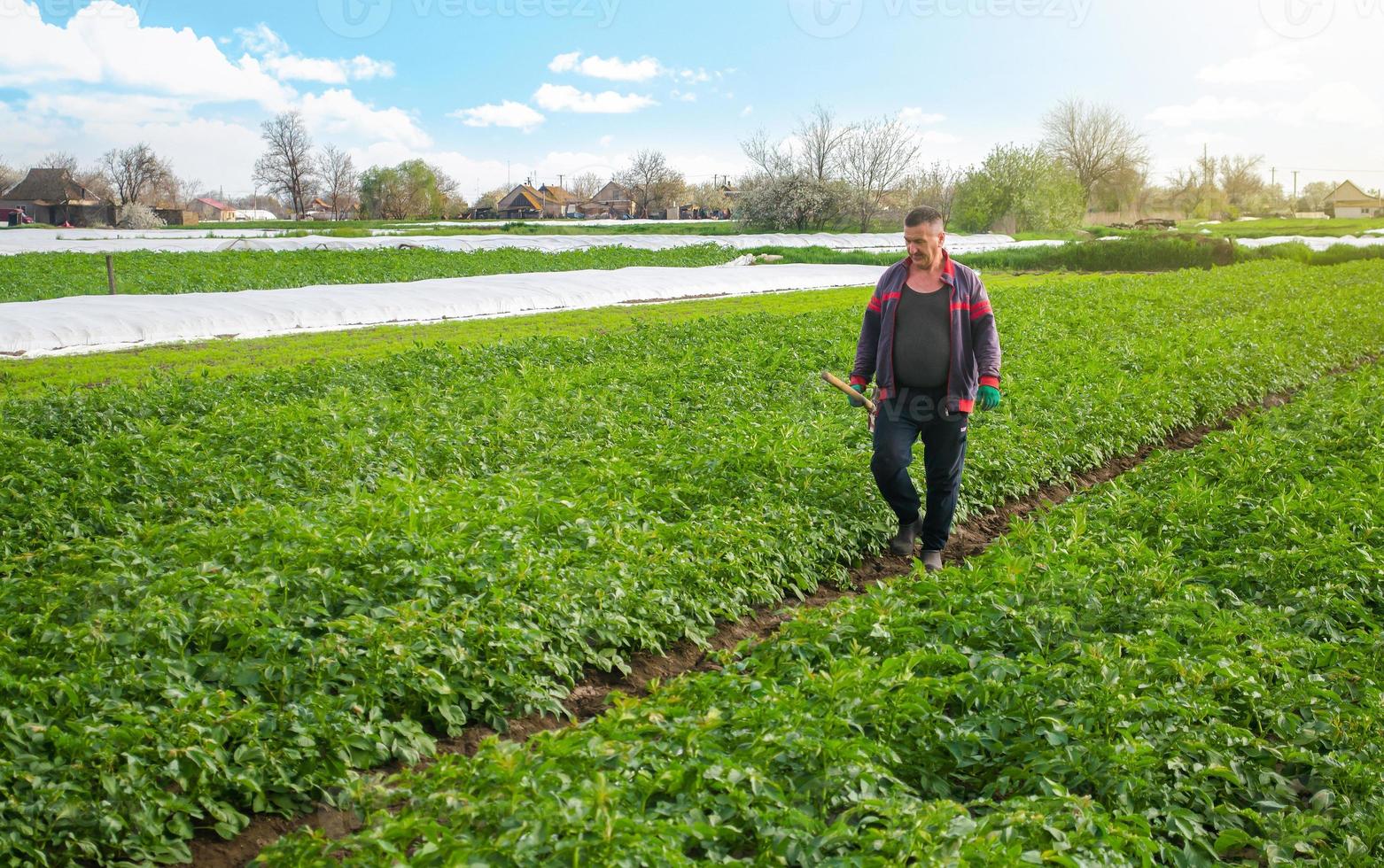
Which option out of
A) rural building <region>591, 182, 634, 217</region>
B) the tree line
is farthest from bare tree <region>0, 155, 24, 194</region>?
rural building <region>591, 182, 634, 217</region>

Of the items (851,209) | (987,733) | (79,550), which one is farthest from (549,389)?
(851,209)

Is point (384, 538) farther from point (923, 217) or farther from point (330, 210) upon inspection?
point (330, 210)

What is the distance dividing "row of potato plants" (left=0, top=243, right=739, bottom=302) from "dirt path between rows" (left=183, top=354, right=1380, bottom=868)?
18973mm

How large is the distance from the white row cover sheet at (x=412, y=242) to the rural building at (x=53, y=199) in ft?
127

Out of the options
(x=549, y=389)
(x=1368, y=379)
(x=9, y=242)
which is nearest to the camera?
(x=549, y=389)

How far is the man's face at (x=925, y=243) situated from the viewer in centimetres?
569

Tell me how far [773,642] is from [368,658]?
1.76 meters

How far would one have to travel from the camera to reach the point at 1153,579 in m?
5.06

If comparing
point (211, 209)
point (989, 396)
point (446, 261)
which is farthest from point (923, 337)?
point (211, 209)

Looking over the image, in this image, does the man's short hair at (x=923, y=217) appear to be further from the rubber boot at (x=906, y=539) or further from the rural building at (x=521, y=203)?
the rural building at (x=521, y=203)

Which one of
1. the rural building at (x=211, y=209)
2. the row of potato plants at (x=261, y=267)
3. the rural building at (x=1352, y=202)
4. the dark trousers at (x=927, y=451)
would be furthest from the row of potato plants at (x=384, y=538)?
the rural building at (x=211, y=209)

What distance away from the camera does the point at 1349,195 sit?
10600 cm

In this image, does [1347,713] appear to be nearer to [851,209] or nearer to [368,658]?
[368,658]

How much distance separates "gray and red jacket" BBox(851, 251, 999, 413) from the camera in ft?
19.5
